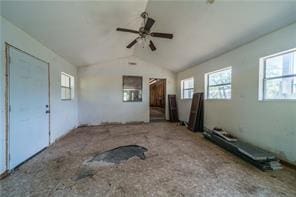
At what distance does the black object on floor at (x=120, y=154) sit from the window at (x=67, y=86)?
2.79 m

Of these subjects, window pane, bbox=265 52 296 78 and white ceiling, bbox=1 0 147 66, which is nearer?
white ceiling, bbox=1 0 147 66

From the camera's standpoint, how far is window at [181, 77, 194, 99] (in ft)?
21.6

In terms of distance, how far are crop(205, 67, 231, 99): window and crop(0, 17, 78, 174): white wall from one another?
482 cm

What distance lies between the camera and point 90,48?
188 inches

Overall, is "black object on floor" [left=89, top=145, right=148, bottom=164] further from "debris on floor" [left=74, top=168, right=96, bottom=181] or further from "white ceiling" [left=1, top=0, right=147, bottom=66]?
"white ceiling" [left=1, top=0, right=147, bottom=66]

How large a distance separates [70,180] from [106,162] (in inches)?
29.0

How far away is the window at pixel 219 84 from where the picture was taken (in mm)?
4430

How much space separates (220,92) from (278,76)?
1.81 meters

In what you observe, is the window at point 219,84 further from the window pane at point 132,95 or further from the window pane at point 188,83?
the window pane at point 132,95

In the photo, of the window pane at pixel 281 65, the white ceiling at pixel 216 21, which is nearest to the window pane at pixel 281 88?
the window pane at pixel 281 65

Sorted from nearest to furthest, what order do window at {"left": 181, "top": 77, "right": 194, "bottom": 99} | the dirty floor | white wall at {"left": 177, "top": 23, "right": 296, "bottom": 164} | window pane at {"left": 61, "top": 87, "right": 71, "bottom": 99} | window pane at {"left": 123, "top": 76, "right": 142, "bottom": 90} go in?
the dirty floor < white wall at {"left": 177, "top": 23, "right": 296, "bottom": 164} < window pane at {"left": 61, "top": 87, "right": 71, "bottom": 99} < window at {"left": 181, "top": 77, "right": 194, "bottom": 99} < window pane at {"left": 123, "top": 76, "right": 142, "bottom": 90}

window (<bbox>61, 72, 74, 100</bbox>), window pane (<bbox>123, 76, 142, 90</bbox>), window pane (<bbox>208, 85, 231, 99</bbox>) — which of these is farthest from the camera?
window pane (<bbox>123, 76, 142, 90</bbox>)

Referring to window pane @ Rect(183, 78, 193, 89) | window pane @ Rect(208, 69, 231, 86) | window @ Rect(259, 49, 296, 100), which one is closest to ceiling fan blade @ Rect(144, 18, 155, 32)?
window @ Rect(259, 49, 296, 100)

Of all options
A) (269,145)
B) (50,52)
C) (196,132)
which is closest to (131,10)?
(50,52)
